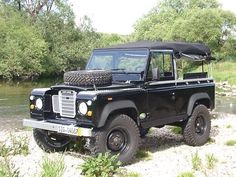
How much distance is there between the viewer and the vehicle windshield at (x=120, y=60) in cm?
971

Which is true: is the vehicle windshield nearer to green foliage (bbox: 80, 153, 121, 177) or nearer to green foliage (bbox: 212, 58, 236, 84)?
green foliage (bbox: 80, 153, 121, 177)

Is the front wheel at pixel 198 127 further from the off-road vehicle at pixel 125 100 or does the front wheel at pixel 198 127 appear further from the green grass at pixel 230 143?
the green grass at pixel 230 143

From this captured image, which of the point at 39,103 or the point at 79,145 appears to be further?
the point at 79,145

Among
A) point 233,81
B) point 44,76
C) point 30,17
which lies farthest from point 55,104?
point 30,17

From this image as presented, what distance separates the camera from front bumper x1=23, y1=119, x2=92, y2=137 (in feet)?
26.8

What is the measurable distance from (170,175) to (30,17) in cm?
5128

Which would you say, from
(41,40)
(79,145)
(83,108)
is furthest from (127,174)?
(41,40)

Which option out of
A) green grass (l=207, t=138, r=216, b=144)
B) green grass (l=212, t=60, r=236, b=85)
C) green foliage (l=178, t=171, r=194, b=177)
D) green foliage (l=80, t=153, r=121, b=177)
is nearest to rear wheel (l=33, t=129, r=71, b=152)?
green foliage (l=80, t=153, r=121, b=177)

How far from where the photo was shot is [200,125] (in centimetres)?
1120

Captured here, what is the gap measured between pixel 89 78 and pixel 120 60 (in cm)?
161

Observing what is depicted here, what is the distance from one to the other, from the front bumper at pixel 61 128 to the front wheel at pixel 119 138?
0.68 feet

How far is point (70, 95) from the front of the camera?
8.83 m

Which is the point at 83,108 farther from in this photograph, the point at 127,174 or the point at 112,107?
the point at 127,174

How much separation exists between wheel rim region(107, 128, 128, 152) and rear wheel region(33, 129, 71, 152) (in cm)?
162
